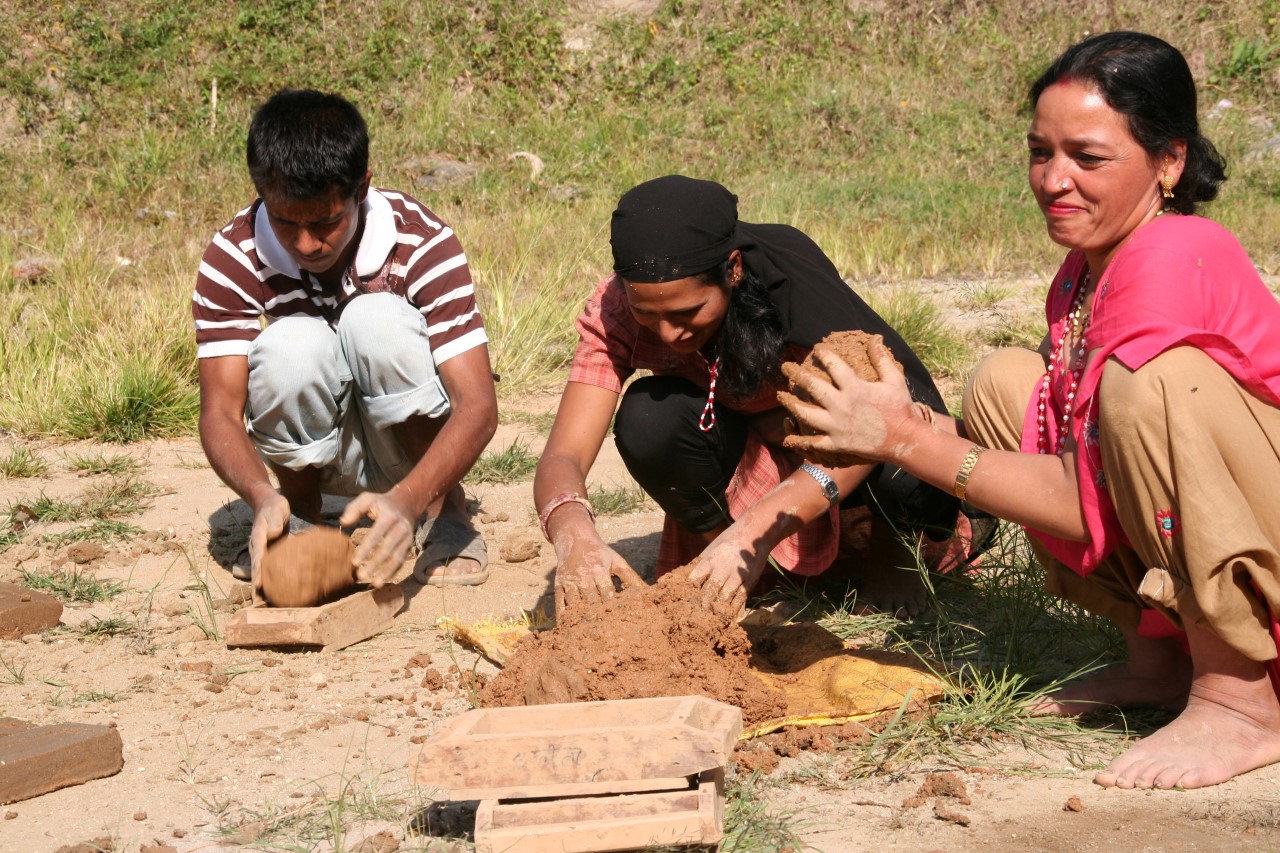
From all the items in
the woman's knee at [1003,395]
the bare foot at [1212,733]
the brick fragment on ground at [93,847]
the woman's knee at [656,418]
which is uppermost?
the woman's knee at [1003,395]

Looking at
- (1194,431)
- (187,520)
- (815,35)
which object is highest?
(815,35)

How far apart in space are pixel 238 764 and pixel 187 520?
1856 mm

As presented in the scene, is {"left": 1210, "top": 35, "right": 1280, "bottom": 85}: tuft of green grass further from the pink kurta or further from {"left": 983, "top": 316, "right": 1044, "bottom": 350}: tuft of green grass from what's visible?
the pink kurta

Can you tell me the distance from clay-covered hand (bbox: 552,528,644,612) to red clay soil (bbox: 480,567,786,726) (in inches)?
1.4

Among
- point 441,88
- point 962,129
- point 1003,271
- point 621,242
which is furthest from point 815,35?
point 621,242

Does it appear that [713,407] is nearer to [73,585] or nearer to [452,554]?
[452,554]

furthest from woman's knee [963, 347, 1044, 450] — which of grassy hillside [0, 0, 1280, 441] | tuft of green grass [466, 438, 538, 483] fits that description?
grassy hillside [0, 0, 1280, 441]

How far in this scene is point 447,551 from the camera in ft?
12.3

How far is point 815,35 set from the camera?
39.1ft

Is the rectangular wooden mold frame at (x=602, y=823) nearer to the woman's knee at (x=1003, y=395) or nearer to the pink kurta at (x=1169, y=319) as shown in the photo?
the pink kurta at (x=1169, y=319)

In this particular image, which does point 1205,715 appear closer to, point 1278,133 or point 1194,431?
point 1194,431

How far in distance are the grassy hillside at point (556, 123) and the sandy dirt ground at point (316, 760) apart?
2.17 meters

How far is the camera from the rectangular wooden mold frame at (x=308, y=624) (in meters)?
3.14

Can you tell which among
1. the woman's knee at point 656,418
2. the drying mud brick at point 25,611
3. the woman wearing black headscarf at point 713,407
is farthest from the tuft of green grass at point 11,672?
the woman's knee at point 656,418
